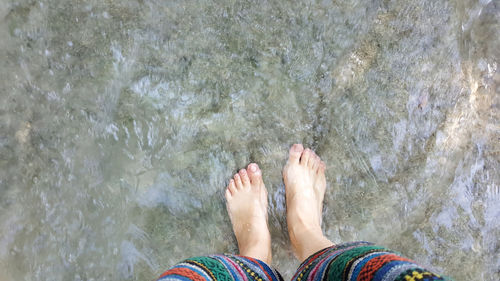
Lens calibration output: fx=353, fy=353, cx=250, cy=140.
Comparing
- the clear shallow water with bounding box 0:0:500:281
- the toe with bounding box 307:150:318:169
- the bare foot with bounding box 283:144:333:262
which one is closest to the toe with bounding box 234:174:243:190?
the clear shallow water with bounding box 0:0:500:281

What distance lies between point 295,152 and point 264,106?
0.28 m

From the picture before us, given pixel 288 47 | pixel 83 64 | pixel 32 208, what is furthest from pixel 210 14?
pixel 32 208

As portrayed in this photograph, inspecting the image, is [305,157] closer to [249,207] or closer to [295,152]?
[295,152]

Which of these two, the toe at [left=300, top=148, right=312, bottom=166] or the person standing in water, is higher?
the toe at [left=300, top=148, right=312, bottom=166]

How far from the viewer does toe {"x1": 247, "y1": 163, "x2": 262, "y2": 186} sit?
69.2 inches

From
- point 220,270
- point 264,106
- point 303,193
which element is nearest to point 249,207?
point 303,193

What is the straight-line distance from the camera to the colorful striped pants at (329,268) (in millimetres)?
826

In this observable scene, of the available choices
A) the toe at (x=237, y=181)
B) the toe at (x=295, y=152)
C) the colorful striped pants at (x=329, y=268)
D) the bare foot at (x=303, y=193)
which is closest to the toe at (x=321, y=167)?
the bare foot at (x=303, y=193)

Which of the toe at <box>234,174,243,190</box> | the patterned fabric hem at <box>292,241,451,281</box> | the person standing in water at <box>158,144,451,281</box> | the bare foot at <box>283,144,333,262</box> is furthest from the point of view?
the toe at <box>234,174,243,190</box>

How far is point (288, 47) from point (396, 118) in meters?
0.63

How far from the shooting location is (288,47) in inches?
68.0

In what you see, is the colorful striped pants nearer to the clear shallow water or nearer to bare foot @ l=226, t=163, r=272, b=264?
bare foot @ l=226, t=163, r=272, b=264

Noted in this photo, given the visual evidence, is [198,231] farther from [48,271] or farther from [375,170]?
[375,170]

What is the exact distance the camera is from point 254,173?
5.78 feet
